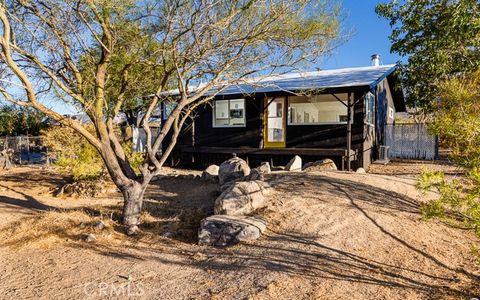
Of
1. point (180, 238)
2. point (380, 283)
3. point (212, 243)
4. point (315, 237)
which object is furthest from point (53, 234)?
point (380, 283)

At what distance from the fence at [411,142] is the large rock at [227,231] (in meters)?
11.2

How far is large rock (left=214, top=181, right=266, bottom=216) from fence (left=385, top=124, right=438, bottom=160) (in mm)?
10297

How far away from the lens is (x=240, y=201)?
578 centimetres

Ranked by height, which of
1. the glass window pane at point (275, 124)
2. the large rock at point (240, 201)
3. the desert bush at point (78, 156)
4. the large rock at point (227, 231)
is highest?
the glass window pane at point (275, 124)

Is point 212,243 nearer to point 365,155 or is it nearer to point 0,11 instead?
point 0,11

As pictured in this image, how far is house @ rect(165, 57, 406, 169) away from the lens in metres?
11.4

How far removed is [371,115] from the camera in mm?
12945

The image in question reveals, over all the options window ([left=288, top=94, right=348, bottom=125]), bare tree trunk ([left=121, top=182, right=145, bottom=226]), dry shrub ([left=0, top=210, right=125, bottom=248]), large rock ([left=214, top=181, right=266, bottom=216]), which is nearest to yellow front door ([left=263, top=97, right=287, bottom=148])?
window ([left=288, top=94, right=348, bottom=125])

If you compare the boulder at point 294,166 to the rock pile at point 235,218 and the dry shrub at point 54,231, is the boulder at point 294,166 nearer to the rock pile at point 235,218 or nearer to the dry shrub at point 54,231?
the rock pile at point 235,218

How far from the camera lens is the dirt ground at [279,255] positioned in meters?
3.57

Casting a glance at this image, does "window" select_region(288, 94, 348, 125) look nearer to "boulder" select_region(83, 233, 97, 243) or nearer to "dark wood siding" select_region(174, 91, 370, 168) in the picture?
"dark wood siding" select_region(174, 91, 370, 168)

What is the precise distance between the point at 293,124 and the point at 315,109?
4.04 meters

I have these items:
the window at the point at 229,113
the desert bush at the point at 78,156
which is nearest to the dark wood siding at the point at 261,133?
the window at the point at 229,113

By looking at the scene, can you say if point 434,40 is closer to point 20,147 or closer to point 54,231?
point 54,231
